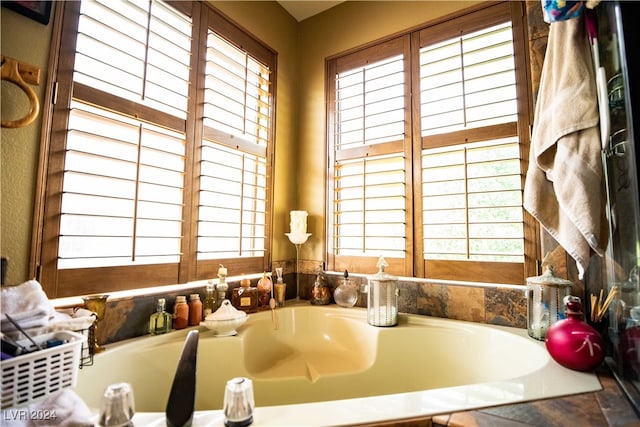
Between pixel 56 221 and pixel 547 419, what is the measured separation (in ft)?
5.42

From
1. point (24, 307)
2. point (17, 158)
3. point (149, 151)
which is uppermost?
point (149, 151)

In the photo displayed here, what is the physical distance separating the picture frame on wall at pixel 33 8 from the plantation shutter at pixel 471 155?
1795mm

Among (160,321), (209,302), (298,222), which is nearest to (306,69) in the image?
(298,222)

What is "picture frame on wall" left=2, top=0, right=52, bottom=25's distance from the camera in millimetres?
1040

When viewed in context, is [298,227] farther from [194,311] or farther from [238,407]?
[238,407]

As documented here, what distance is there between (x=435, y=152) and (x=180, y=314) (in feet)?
5.30

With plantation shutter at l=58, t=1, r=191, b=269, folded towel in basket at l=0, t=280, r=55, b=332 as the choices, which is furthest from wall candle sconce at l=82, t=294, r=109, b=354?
folded towel in basket at l=0, t=280, r=55, b=332

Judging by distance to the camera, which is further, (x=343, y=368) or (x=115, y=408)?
(x=343, y=368)

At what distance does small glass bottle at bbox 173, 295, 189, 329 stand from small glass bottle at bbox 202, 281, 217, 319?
0.35 feet

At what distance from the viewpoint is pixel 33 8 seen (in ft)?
3.54

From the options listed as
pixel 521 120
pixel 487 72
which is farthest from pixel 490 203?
pixel 487 72

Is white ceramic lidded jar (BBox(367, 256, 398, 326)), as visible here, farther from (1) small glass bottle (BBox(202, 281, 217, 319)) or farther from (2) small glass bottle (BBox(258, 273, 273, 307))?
(1) small glass bottle (BBox(202, 281, 217, 319))

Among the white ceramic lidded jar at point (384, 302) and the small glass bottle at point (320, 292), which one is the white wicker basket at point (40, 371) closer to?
the white ceramic lidded jar at point (384, 302)

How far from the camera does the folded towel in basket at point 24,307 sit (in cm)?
67
